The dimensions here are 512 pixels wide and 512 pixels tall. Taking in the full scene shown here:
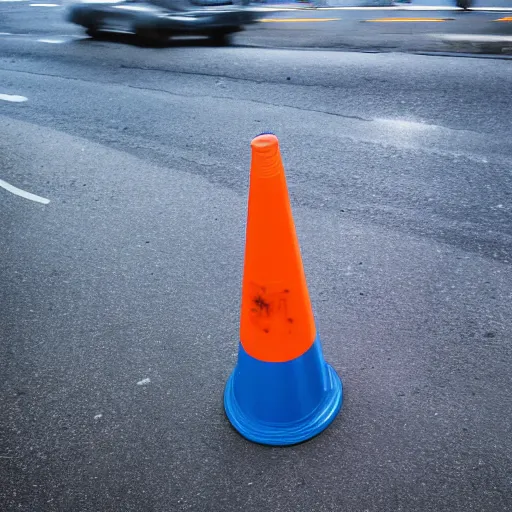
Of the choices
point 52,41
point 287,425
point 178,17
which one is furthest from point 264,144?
point 52,41

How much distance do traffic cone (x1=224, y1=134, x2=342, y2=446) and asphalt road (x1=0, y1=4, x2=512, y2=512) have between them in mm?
80

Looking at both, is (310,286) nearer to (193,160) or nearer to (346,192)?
(346,192)

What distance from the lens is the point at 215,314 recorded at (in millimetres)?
3119

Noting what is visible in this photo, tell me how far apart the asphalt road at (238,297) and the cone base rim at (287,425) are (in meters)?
0.04

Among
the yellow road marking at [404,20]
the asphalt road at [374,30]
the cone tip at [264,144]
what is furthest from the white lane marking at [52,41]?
the cone tip at [264,144]

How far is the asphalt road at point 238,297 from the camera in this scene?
7.14 ft

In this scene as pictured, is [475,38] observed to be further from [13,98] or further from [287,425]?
[287,425]

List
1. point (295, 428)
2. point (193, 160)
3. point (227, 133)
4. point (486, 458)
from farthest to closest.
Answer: point (227, 133) < point (193, 160) < point (295, 428) < point (486, 458)

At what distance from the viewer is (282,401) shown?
2305 mm

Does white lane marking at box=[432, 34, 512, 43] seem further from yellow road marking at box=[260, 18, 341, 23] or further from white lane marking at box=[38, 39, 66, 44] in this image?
white lane marking at box=[38, 39, 66, 44]

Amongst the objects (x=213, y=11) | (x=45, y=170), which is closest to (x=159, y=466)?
(x=45, y=170)

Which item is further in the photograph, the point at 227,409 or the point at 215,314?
the point at 215,314

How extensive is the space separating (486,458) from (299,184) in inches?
112

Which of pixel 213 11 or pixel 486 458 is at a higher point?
pixel 213 11
